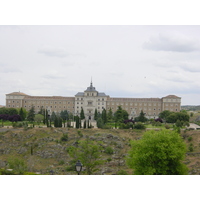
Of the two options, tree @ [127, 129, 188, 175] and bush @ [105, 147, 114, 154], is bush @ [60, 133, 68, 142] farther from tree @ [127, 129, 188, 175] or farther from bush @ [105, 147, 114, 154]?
tree @ [127, 129, 188, 175]

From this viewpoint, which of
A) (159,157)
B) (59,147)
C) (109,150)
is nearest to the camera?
A: (159,157)

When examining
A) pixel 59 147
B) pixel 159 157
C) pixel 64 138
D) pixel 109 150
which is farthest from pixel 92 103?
pixel 159 157

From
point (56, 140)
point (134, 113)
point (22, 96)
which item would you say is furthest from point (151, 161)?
point (22, 96)

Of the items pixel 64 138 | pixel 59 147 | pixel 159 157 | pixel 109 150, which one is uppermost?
pixel 159 157

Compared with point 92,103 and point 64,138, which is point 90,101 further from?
point 64,138

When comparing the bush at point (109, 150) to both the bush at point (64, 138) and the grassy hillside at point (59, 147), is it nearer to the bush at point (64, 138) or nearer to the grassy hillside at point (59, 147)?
the grassy hillside at point (59, 147)

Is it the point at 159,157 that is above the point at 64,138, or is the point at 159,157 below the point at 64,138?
above

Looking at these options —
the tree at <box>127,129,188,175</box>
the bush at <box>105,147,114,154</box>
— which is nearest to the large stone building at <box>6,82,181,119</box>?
the bush at <box>105,147,114,154</box>

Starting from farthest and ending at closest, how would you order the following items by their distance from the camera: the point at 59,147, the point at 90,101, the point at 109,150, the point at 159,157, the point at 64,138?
the point at 90,101, the point at 64,138, the point at 59,147, the point at 109,150, the point at 159,157
